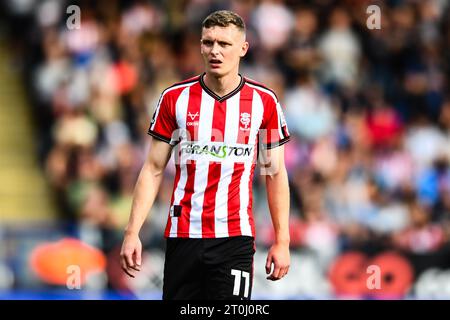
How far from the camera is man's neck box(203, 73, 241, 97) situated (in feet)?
20.8

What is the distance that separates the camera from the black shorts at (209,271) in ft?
20.4

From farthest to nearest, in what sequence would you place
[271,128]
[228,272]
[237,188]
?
[271,128], [237,188], [228,272]

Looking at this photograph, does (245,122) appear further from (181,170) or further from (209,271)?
(209,271)

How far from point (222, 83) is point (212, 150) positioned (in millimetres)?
399

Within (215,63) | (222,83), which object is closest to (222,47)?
(215,63)

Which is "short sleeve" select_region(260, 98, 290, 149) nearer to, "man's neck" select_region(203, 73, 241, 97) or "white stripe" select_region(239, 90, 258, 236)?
"white stripe" select_region(239, 90, 258, 236)

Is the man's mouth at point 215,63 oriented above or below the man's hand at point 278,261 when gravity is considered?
above

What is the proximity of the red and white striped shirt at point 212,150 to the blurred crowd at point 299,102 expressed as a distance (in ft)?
17.0

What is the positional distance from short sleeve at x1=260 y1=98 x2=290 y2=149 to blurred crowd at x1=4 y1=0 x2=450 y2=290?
17.1 ft

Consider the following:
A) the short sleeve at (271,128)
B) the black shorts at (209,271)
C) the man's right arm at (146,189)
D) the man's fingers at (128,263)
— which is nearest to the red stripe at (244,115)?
the short sleeve at (271,128)

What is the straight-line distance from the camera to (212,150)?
6293 mm

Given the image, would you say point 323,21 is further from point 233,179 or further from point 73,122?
point 233,179

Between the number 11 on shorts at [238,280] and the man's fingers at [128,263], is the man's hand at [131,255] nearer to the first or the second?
the man's fingers at [128,263]
